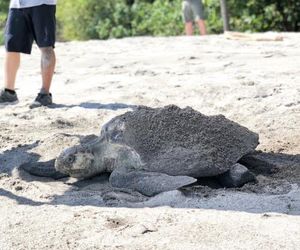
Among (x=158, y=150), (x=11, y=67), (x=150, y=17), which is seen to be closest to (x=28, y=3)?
(x=11, y=67)

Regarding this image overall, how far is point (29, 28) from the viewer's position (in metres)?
5.88

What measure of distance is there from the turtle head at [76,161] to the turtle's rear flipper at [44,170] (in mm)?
144

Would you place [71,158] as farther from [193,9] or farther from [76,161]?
[193,9]

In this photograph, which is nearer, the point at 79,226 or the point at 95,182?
the point at 79,226

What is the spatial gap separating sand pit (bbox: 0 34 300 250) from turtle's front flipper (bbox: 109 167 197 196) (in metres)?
0.06

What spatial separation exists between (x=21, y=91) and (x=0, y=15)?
8.43m

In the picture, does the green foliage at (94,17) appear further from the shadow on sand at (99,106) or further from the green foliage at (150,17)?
the shadow on sand at (99,106)

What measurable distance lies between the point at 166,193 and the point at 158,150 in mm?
365

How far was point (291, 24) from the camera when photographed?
43.6 ft

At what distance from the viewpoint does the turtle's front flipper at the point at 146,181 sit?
3.52 metres

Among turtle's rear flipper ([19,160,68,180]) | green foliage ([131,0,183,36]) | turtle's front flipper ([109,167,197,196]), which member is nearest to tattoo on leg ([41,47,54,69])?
turtle's rear flipper ([19,160,68,180])

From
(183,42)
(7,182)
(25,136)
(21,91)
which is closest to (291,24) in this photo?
(183,42)

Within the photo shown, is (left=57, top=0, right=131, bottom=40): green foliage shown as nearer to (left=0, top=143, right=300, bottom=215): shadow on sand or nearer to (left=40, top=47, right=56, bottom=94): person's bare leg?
(left=40, top=47, right=56, bottom=94): person's bare leg

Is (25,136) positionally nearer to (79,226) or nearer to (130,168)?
(130,168)
